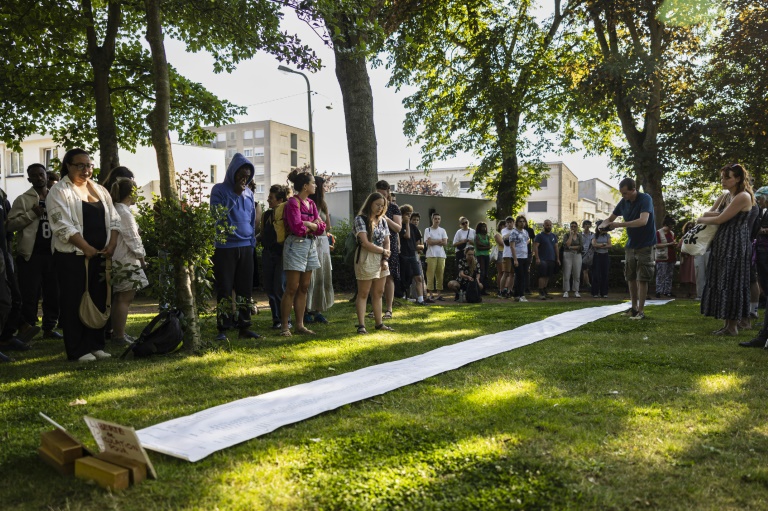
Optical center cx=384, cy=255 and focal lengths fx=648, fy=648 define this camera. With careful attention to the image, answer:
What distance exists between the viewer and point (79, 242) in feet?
19.4

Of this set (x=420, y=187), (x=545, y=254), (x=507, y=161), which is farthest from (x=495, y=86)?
(x=420, y=187)

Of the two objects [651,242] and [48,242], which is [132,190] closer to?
[48,242]

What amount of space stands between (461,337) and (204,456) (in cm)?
475

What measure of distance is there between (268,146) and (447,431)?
76.6 meters

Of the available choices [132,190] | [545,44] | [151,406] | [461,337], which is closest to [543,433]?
[151,406]

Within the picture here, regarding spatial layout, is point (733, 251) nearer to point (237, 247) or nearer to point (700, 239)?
point (700, 239)

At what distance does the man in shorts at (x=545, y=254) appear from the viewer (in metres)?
15.8

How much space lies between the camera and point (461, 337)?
7645mm

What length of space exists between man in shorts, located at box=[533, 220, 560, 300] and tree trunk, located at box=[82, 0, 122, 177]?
9.87 m

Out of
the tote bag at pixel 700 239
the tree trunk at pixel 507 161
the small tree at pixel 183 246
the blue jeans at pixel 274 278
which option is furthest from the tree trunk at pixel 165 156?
the tree trunk at pixel 507 161

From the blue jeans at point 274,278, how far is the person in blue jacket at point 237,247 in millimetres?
1003

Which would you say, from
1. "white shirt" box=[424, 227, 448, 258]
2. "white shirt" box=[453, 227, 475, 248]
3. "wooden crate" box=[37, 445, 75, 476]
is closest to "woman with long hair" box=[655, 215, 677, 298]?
"white shirt" box=[453, 227, 475, 248]

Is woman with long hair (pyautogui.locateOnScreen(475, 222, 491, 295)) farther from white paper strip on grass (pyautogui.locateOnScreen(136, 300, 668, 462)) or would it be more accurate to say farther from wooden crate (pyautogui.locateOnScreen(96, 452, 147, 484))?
wooden crate (pyautogui.locateOnScreen(96, 452, 147, 484))

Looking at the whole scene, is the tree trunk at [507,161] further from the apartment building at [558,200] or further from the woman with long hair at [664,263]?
the apartment building at [558,200]
